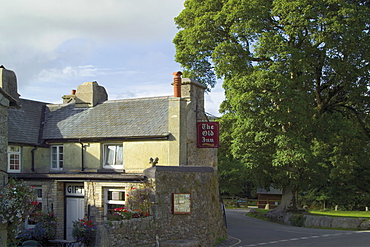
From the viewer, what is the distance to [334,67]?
2827cm

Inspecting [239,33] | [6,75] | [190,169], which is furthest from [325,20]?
[6,75]

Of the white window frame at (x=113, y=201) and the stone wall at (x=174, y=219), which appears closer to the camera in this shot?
the stone wall at (x=174, y=219)

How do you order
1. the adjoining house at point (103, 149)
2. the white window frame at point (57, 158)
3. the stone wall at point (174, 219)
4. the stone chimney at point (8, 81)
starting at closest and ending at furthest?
the stone wall at point (174, 219) < the adjoining house at point (103, 149) < the stone chimney at point (8, 81) < the white window frame at point (57, 158)

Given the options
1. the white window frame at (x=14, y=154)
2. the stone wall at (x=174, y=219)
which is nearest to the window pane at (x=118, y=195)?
the stone wall at (x=174, y=219)

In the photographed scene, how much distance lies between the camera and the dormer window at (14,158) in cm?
2341

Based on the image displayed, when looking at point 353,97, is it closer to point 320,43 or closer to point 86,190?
point 320,43

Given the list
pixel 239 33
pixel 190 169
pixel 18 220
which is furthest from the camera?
pixel 239 33

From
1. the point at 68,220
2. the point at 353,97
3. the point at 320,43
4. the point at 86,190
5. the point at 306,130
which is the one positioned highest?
the point at 320,43

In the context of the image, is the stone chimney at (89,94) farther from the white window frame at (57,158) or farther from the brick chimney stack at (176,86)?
the brick chimney stack at (176,86)

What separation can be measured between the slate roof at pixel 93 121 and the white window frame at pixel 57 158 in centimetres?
64

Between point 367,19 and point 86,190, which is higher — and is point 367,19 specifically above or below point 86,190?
above

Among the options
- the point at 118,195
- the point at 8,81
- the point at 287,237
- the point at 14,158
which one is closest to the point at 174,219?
the point at 118,195

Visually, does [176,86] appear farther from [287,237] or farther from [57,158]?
[287,237]

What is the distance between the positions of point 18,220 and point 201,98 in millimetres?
13108
